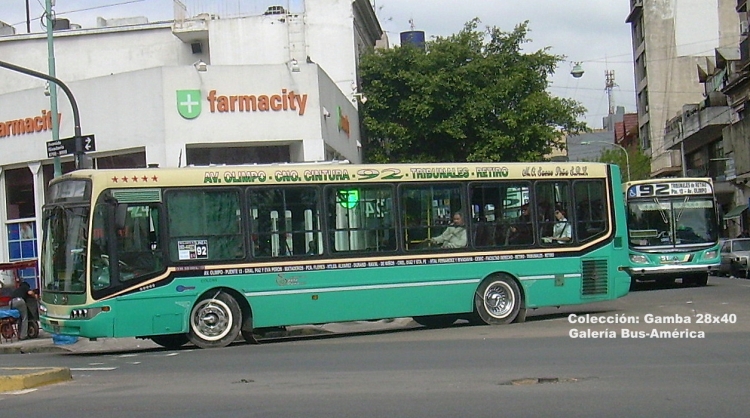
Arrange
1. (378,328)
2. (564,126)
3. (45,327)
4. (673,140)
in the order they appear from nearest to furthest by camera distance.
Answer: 1. (45,327)
2. (378,328)
3. (564,126)
4. (673,140)

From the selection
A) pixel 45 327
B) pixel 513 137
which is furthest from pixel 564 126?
pixel 45 327

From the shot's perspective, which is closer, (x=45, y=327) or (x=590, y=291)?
(x=45, y=327)

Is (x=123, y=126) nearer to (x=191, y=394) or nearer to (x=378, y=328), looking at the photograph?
(x=378, y=328)

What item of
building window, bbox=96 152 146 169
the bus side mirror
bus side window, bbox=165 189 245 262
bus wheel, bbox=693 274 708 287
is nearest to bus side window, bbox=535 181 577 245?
bus side window, bbox=165 189 245 262

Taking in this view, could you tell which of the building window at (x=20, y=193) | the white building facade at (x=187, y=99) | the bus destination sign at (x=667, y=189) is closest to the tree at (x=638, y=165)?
the white building facade at (x=187, y=99)

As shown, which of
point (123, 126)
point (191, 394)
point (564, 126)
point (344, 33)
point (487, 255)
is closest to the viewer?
point (191, 394)

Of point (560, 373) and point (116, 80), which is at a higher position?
point (116, 80)

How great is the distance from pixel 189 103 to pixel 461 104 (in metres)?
13.7

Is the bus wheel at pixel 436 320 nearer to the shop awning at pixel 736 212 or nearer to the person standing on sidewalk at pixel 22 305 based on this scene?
the person standing on sidewalk at pixel 22 305

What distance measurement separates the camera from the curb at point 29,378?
11.1 m

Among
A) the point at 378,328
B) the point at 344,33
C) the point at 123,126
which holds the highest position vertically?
the point at 344,33

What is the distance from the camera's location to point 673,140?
65625mm

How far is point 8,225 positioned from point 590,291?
66.8 ft

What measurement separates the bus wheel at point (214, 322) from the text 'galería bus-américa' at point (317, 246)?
0.02 meters
